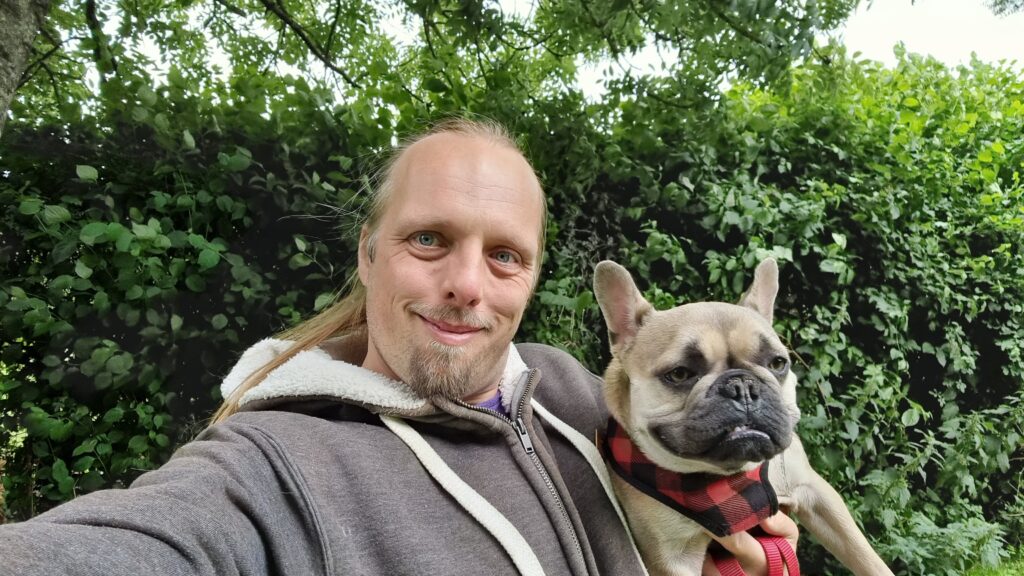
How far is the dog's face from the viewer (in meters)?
1.49

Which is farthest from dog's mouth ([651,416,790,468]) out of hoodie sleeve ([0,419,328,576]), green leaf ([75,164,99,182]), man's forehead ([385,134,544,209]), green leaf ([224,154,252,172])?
green leaf ([75,164,99,182])

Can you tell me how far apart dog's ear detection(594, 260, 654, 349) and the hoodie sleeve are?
3.85 feet

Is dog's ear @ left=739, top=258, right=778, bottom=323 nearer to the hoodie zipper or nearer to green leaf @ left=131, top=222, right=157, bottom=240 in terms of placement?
the hoodie zipper

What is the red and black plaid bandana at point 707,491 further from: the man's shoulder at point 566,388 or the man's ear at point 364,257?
the man's ear at point 364,257

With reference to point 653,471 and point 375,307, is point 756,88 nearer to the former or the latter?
point 653,471

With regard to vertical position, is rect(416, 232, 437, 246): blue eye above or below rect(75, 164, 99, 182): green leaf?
below

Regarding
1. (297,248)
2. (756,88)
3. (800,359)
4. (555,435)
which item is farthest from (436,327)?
(756,88)

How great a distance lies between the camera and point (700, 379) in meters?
1.66

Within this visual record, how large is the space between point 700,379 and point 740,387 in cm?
15

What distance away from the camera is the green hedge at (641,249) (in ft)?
7.79

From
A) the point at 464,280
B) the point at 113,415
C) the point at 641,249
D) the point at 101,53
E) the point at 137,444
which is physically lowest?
the point at 137,444

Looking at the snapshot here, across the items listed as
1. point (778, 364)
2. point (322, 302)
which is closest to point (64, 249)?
point (322, 302)

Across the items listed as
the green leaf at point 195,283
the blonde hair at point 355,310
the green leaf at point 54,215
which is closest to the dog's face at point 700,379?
the blonde hair at point 355,310

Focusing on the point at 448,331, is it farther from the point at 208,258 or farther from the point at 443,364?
the point at 208,258
